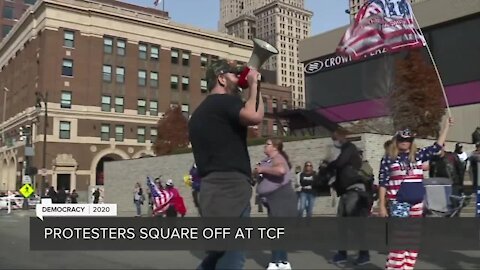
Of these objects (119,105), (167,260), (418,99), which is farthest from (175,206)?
(119,105)

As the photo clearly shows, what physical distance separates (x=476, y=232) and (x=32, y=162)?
50.7 m

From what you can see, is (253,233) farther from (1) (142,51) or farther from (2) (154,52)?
(2) (154,52)

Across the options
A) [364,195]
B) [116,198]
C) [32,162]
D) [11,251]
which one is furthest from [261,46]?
[32,162]

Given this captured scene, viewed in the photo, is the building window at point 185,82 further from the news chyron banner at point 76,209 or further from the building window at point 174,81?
the news chyron banner at point 76,209

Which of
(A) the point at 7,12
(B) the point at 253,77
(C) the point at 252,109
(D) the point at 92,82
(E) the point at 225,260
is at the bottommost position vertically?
(E) the point at 225,260

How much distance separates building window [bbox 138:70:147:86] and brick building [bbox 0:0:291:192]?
114 mm

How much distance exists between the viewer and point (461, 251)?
8.22m

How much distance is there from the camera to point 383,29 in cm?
1401

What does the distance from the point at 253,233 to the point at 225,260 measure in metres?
1.45

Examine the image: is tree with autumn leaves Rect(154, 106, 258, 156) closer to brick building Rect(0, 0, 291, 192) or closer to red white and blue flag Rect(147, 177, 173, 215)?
brick building Rect(0, 0, 291, 192)

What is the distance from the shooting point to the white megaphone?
367 centimetres

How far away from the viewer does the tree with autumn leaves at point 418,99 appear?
855 inches

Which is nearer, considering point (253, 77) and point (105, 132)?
point (253, 77)

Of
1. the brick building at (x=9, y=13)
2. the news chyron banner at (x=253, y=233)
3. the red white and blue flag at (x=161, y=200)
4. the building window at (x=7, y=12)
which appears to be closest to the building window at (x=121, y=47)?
the brick building at (x=9, y=13)
